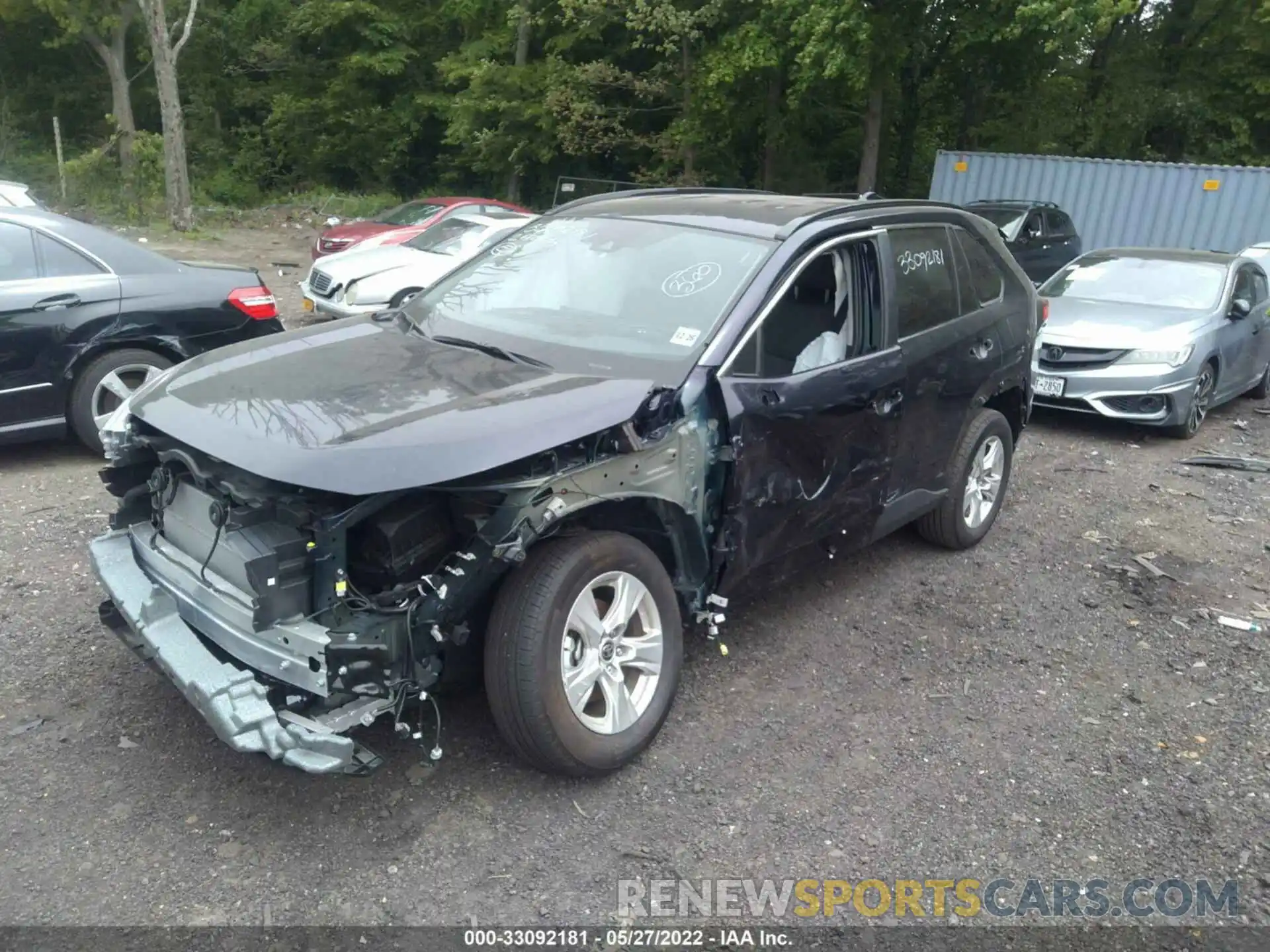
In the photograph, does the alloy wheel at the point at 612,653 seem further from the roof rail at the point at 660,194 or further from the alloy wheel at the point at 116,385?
the alloy wheel at the point at 116,385

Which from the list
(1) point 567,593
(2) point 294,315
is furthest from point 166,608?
(2) point 294,315

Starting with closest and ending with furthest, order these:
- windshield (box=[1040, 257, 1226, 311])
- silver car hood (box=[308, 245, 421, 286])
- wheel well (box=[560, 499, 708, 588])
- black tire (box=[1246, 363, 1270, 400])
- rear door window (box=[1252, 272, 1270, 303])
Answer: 1. wheel well (box=[560, 499, 708, 588])
2. windshield (box=[1040, 257, 1226, 311])
3. rear door window (box=[1252, 272, 1270, 303])
4. black tire (box=[1246, 363, 1270, 400])
5. silver car hood (box=[308, 245, 421, 286])

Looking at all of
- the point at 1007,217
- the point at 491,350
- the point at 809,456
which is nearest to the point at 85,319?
the point at 491,350

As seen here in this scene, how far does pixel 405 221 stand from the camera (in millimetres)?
15578

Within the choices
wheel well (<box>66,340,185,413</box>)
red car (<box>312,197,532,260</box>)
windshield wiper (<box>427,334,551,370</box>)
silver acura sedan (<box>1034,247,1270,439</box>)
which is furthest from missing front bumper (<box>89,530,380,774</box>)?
red car (<box>312,197,532,260</box>)

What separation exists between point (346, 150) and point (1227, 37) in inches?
878

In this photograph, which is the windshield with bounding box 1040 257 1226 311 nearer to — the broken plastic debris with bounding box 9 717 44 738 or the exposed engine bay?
the exposed engine bay

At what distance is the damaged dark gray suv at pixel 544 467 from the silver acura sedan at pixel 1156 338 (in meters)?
3.93

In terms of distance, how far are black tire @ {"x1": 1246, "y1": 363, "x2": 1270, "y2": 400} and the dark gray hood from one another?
30.0 feet

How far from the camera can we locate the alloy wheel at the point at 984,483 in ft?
18.5

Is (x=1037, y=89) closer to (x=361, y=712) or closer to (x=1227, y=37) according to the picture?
(x=1227, y=37)

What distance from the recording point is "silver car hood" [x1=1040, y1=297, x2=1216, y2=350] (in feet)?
27.5

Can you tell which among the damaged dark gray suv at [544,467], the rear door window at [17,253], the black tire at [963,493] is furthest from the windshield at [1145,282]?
the rear door window at [17,253]

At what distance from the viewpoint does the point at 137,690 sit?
3.99 meters
